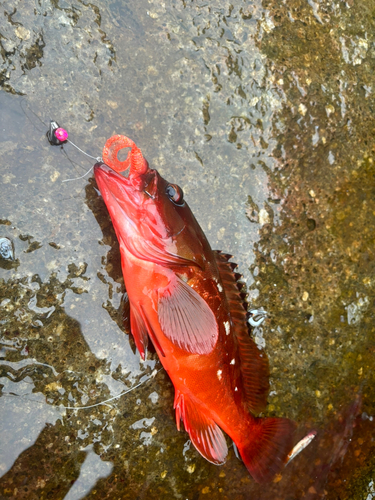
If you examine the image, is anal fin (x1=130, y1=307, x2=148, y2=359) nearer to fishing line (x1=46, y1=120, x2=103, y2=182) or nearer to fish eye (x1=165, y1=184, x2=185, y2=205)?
fish eye (x1=165, y1=184, x2=185, y2=205)

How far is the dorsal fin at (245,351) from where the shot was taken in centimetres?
259

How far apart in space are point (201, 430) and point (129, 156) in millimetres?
1871

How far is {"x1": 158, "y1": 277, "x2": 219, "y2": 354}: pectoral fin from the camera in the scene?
7.43 feet

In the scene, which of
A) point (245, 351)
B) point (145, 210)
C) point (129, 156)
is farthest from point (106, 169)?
point (245, 351)

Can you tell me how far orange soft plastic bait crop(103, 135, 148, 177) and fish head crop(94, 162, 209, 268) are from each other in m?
0.01

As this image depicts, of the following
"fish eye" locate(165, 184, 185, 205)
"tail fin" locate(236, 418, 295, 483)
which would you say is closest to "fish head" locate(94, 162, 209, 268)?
"fish eye" locate(165, 184, 185, 205)

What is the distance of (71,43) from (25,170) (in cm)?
91

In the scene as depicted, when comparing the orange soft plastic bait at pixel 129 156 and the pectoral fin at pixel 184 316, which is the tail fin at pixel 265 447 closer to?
the pectoral fin at pixel 184 316

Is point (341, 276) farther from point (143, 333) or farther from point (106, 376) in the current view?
point (106, 376)

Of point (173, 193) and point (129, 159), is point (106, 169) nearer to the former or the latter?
point (129, 159)

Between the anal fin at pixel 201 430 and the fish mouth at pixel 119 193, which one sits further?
the anal fin at pixel 201 430

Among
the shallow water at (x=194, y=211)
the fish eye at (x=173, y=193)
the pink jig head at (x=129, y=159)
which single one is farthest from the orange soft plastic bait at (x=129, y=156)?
the shallow water at (x=194, y=211)

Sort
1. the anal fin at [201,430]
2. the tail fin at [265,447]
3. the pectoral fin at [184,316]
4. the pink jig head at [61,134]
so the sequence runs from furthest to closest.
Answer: the tail fin at [265,447]
the anal fin at [201,430]
the pink jig head at [61,134]
the pectoral fin at [184,316]

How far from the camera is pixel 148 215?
2.20 meters
